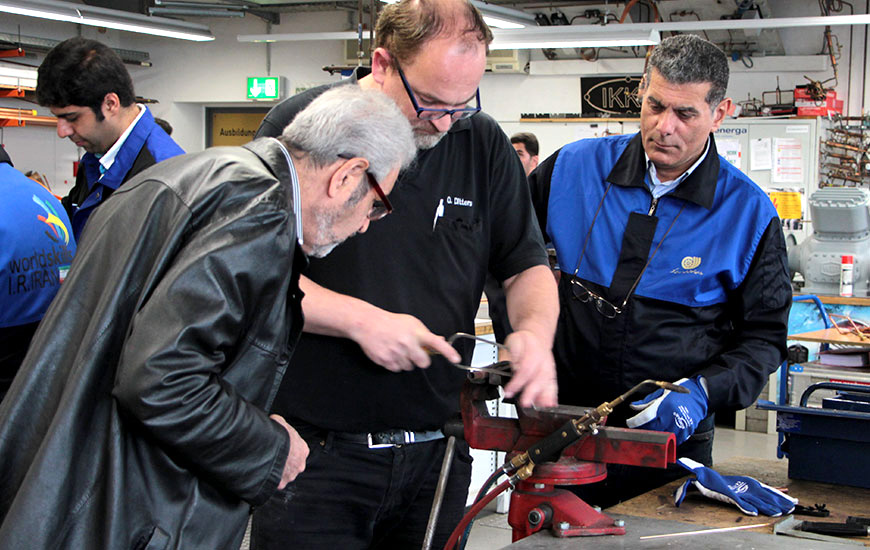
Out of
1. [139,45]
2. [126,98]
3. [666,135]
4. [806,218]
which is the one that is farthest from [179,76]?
[666,135]

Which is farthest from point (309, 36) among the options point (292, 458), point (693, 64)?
point (292, 458)

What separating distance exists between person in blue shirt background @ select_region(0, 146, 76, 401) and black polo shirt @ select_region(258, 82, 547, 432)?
801 mm

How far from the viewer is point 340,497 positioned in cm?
155

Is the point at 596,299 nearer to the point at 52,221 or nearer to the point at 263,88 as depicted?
the point at 52,221

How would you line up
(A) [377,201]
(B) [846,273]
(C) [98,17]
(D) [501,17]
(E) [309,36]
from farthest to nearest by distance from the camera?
1. (E) [309,36]
2. (C) [98,17]
3. (D) [501,17]
4. (B) [846,273]
5. (A) [377,201]

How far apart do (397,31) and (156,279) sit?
25.3 inches

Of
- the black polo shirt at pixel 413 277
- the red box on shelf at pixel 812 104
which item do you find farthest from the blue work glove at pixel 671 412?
the red box on shelf at pixel 812 104

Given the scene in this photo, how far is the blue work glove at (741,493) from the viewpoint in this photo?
176 centimetres

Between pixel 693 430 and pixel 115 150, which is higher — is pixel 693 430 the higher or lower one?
the lower one

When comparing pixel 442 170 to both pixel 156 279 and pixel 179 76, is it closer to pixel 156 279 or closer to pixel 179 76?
pixel 156 279

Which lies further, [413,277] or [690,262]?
[690,262]

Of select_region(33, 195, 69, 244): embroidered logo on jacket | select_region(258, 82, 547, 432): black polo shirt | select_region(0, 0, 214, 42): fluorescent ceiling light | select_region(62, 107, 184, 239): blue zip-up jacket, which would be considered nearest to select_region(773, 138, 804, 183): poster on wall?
select_region(0, 0, 214, 42): fluorescent ceiling light

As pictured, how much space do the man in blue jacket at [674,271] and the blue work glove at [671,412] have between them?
0.16 metres

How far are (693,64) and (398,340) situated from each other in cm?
100
